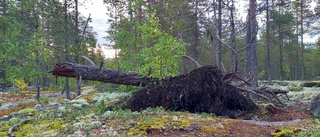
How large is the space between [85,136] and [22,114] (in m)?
3.96


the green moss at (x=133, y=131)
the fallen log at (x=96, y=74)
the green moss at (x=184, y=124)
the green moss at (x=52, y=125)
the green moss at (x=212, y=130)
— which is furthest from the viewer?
the fallen log at (x=96, y=74)

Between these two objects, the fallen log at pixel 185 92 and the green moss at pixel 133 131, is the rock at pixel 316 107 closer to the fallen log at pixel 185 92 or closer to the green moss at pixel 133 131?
the fallen log at pixel 185 92

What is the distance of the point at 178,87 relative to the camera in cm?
647

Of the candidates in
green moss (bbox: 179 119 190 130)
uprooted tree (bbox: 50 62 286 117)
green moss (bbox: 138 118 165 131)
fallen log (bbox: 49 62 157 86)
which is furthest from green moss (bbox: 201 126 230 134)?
fallen log (bbox: 49 62 157 86)

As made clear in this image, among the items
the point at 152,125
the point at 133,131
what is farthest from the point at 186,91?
the point at 133,131

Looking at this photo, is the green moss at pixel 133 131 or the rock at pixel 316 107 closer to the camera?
the green moss at pixel 133 131

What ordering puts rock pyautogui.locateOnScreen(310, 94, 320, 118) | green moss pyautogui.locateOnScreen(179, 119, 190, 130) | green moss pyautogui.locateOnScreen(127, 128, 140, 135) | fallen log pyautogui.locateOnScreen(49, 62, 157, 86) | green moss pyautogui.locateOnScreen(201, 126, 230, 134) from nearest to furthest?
green moss pyautogui.locateOnScreen(127, 128, 140, 135) < green moss pyautogui.locateOnScreen(201, 126, 230, 134) < green moss pyautogui.locateOnScreen(179, 119, 190, 130) < rock pyautogui.locateOnScreen(310, 94, 320, 118) < fallen log pyautogui.locateOnScreen(49, 62, 157, 86)

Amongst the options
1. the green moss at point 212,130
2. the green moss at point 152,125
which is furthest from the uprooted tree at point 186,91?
the green moss at point 212,130

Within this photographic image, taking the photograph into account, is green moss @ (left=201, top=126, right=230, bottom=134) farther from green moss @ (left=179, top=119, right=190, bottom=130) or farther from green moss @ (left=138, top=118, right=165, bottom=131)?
green moss @ (left=138, top=118, right=165, bottom=131)

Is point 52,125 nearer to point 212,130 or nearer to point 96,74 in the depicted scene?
point 96,74

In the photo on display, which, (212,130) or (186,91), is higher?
(186,91)

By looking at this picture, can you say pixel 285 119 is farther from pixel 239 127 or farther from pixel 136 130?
pixel 136 130

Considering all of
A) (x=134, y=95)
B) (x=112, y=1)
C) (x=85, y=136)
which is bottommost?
(x=85, y=136)

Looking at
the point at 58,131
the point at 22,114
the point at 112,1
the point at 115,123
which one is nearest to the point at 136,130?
the point at 115,123
